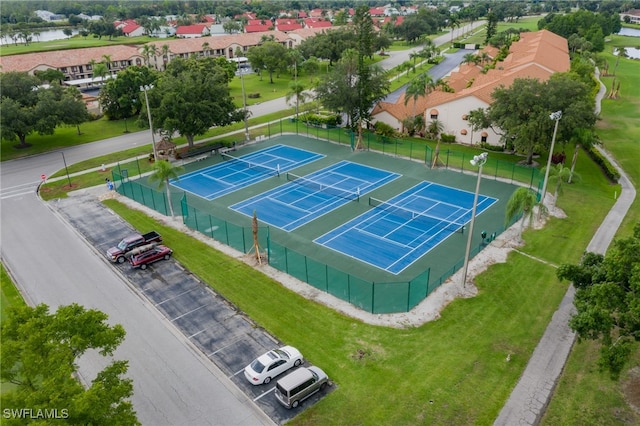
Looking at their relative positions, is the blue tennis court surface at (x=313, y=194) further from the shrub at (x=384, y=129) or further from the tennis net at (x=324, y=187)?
the shrub at (x=384, y=129)

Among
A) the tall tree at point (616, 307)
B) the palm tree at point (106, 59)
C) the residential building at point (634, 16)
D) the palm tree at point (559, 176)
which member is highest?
the residential building at point (634, 16)

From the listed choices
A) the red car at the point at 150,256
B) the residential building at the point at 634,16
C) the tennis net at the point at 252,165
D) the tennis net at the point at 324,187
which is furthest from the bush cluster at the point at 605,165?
the residential building at the point at 634,16

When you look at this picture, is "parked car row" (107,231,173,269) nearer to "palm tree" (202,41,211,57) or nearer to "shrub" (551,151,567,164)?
"shrub" (551,151,567,164)

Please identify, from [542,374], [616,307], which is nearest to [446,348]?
[542,374]

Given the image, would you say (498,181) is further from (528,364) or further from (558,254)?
(528,364)

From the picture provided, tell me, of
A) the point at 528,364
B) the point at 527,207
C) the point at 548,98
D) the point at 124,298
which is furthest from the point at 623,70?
the point at 124,298

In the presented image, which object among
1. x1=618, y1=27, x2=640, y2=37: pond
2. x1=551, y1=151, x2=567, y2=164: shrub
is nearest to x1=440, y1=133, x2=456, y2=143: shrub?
x1=551, y1=151, x2=567, y2=164: shrub
